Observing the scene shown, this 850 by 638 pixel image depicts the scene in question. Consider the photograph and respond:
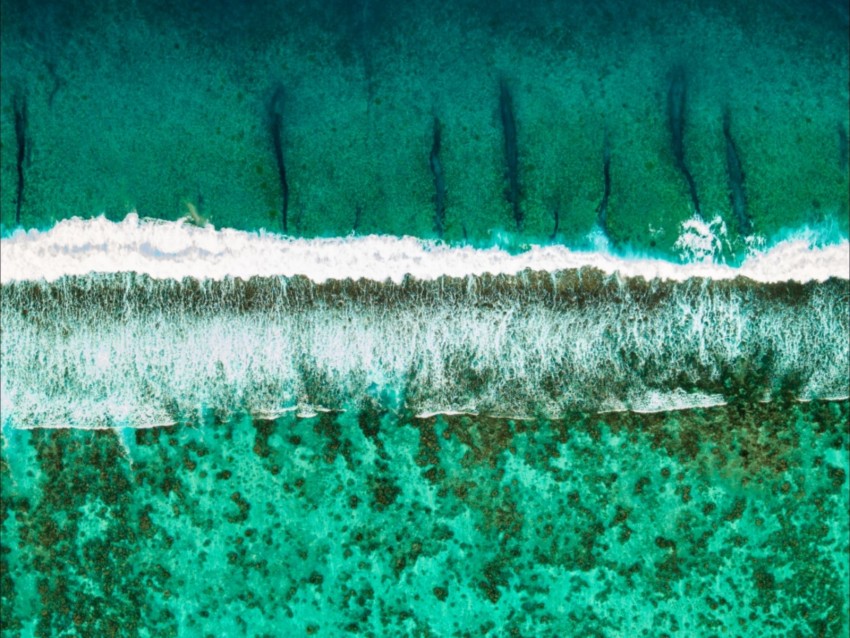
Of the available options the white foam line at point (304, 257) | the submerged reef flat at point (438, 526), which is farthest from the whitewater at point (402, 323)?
the submerged reef flat at point (438, 526)

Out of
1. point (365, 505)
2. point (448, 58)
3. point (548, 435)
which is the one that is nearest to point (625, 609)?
point (548, 435)

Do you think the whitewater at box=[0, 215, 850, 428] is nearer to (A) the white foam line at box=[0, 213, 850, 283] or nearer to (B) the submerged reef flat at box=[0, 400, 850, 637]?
(A) the white foam line at box=[0, 213, 850, 283]

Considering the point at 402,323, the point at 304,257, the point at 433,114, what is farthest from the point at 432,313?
the point at 433,114

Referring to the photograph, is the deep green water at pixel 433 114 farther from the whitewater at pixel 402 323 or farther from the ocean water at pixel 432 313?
the whitewater at pixel 402 323

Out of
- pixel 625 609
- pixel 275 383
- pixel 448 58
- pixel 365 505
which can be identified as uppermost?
pixel 448 58

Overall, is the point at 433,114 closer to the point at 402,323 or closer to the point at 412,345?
the point at 402,323

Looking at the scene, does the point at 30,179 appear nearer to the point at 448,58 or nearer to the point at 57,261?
the point at 57,261
